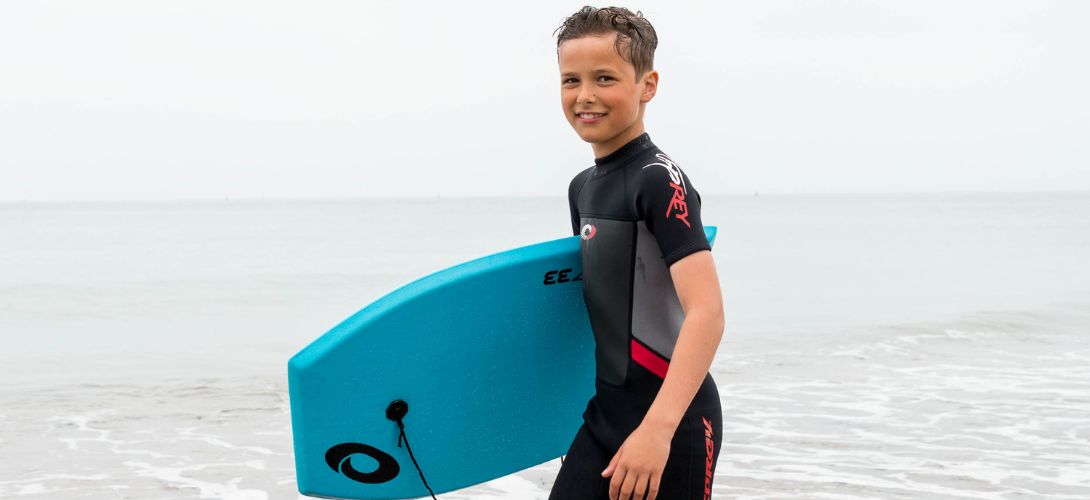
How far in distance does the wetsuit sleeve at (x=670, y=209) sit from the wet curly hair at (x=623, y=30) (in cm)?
19

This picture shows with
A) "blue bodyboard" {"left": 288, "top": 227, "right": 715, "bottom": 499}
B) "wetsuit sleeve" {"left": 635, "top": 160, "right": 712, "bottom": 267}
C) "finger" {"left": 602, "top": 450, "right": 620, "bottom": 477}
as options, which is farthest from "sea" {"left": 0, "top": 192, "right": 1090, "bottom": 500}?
"wetsuit sleeve" {"left": 635, "top": 160, "right": 712, "bottom": 267}

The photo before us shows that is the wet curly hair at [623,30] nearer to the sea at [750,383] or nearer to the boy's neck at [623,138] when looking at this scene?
the boy's neck at [623,138]

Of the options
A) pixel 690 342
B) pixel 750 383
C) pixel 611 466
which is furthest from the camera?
pixel 750 383

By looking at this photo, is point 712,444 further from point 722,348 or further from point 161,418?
point 722,348

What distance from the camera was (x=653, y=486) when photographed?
1684 millimetres

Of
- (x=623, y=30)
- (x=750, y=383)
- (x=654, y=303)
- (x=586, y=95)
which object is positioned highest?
(x=623, y=30)

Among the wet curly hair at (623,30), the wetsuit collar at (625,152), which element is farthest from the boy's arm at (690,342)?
the wet curly hair at (623,30)

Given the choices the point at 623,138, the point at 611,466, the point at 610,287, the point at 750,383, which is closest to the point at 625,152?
the point at 623,138

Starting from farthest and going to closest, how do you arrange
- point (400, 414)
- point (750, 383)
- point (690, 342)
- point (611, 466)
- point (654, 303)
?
point (750, 383)
point (400, 414)
point (654, 303)
point (611, 466)
point (690, 342)

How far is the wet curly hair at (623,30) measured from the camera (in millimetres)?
1791

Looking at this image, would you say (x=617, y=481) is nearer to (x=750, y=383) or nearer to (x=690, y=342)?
(x=690, y=342)

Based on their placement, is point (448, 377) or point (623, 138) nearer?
point (623, 138)

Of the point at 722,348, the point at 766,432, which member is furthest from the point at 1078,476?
the point at 722,348

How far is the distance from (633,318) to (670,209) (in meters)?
0.25
